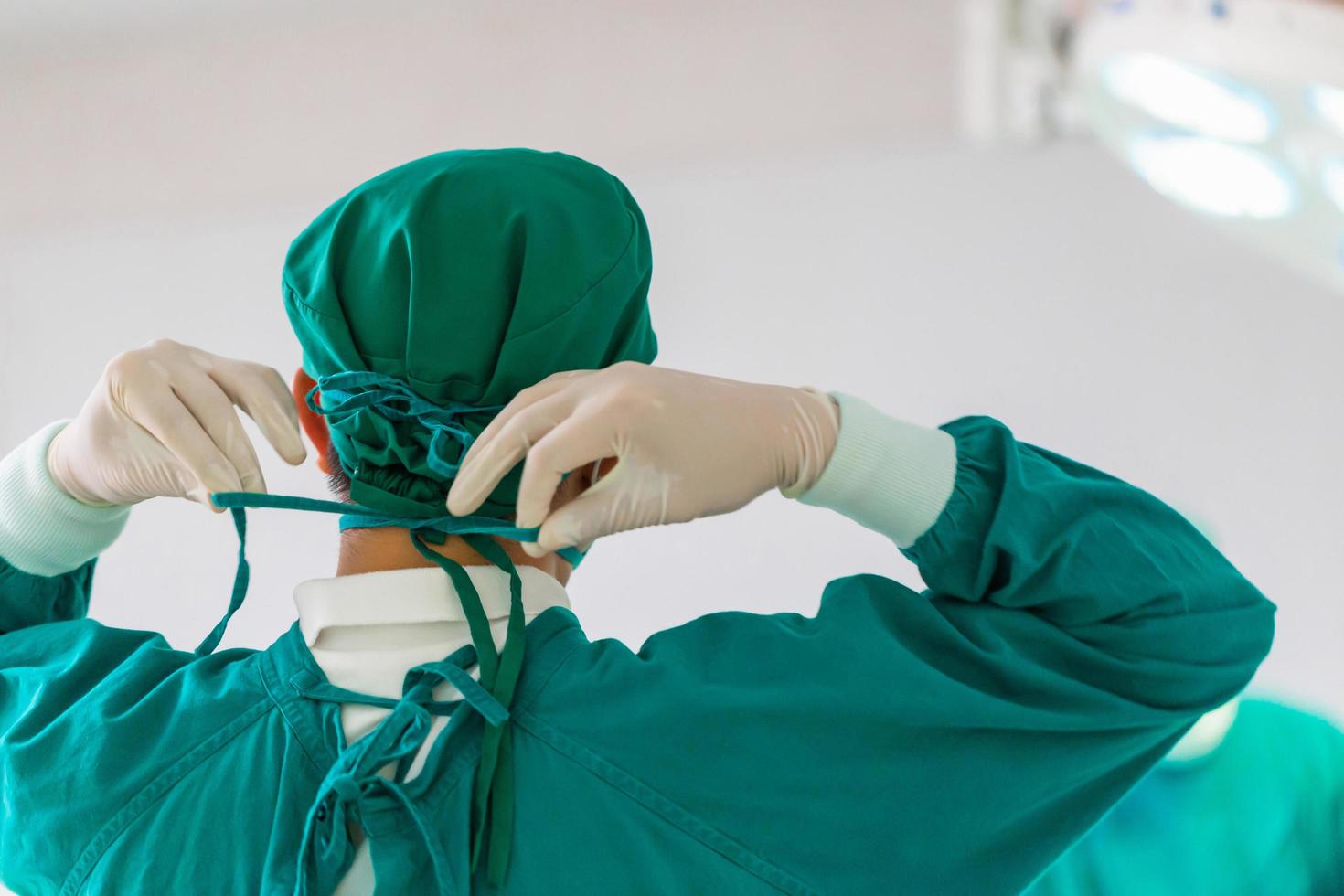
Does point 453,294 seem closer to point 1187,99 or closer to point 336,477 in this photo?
point 336,477

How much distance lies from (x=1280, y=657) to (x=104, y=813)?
175cm

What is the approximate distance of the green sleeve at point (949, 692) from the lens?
847 mm

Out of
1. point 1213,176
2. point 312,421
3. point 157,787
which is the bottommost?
point 157,787

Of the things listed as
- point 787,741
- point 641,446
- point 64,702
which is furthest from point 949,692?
point 64,702

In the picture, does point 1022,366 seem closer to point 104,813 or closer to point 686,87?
point 686,87

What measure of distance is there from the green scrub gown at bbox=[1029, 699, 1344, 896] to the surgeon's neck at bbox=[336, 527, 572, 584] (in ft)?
2.99

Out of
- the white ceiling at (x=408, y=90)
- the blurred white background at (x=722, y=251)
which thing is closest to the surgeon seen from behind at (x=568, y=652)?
the blurred white background at (x=722, y=251)

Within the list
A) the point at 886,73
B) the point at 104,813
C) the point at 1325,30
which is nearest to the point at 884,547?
the point at 886,73

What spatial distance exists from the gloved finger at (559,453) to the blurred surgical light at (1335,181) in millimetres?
429

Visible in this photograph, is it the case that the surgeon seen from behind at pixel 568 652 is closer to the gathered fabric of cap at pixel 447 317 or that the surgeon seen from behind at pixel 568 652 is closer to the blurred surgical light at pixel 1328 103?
the gathered fabric of cap at pixel 447 317

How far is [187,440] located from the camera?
3.05 ft

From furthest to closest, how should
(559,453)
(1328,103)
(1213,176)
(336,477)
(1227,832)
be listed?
(1227,832), (336,477), (559,453), (1213,176), (1328,103)

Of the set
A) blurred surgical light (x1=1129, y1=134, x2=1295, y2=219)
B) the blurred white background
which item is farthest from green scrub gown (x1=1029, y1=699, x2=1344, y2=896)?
blurred surgical light (x1=1129, y1=134, x2=1295, y2=219)

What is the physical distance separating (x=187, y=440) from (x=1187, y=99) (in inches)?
27.2
